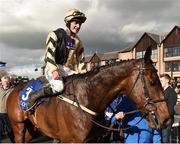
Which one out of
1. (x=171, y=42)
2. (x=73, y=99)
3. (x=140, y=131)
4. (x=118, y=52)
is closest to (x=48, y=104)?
(x=73, y=99)

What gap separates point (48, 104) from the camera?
507cm

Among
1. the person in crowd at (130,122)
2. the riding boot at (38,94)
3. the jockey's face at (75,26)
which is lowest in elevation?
the person in crowd at (130,122)

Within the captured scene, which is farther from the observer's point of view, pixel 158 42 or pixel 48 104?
pixel 158 42

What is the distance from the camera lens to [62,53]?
17.2ft

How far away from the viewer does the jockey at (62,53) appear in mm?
4973

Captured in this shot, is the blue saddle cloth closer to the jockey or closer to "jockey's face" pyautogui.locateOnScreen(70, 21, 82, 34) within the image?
the jockey

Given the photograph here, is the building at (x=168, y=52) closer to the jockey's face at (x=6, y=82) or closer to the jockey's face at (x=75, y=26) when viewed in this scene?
the jockey's face at (x=6, y=82)

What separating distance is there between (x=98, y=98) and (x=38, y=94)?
977 millimetres

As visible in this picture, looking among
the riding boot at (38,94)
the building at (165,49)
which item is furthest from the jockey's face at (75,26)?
the building at (165,49)

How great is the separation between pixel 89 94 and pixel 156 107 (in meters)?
0.90

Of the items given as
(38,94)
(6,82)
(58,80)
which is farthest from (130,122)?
(6,82)

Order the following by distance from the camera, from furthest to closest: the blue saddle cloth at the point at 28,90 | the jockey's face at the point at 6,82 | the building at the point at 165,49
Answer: the building at the point at 165,49, the jockey's face at the point at 6,82, the blue saddle cloth at the point at 28,90

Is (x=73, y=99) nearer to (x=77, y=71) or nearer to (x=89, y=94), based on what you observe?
(x=89, y=94)

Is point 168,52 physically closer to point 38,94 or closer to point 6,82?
point 6,82
